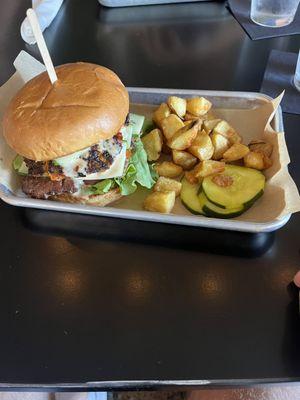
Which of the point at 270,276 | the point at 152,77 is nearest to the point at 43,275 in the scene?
the point at 270,276

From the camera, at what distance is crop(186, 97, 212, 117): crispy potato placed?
142cm

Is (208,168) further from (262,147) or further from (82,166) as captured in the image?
(82,166)

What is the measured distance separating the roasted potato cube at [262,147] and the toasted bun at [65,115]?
37 cm

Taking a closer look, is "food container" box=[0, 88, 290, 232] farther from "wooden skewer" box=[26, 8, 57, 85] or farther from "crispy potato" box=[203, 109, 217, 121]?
"wooden skewer" box=[26, 8, 57, 85]

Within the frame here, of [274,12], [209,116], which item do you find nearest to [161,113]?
[209,116]

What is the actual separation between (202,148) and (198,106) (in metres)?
0.17

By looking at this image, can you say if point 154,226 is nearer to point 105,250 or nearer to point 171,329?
point 105,250

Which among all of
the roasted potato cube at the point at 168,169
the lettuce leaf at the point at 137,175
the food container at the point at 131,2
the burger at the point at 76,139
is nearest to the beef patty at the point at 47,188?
the burger at the point at 76,139

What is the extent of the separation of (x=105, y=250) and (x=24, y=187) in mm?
280

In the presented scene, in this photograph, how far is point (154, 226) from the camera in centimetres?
124

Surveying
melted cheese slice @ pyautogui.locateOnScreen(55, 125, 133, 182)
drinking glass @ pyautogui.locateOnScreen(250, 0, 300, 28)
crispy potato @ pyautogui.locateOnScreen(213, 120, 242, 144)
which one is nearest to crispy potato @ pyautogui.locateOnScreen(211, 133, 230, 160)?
crispy potato @ pyautogui.locateOnScreen(213, 120, 242, 144)

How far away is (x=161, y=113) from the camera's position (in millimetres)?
1423

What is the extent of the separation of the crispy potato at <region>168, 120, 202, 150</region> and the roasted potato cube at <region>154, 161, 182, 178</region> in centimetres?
5

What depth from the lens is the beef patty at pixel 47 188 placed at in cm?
126
